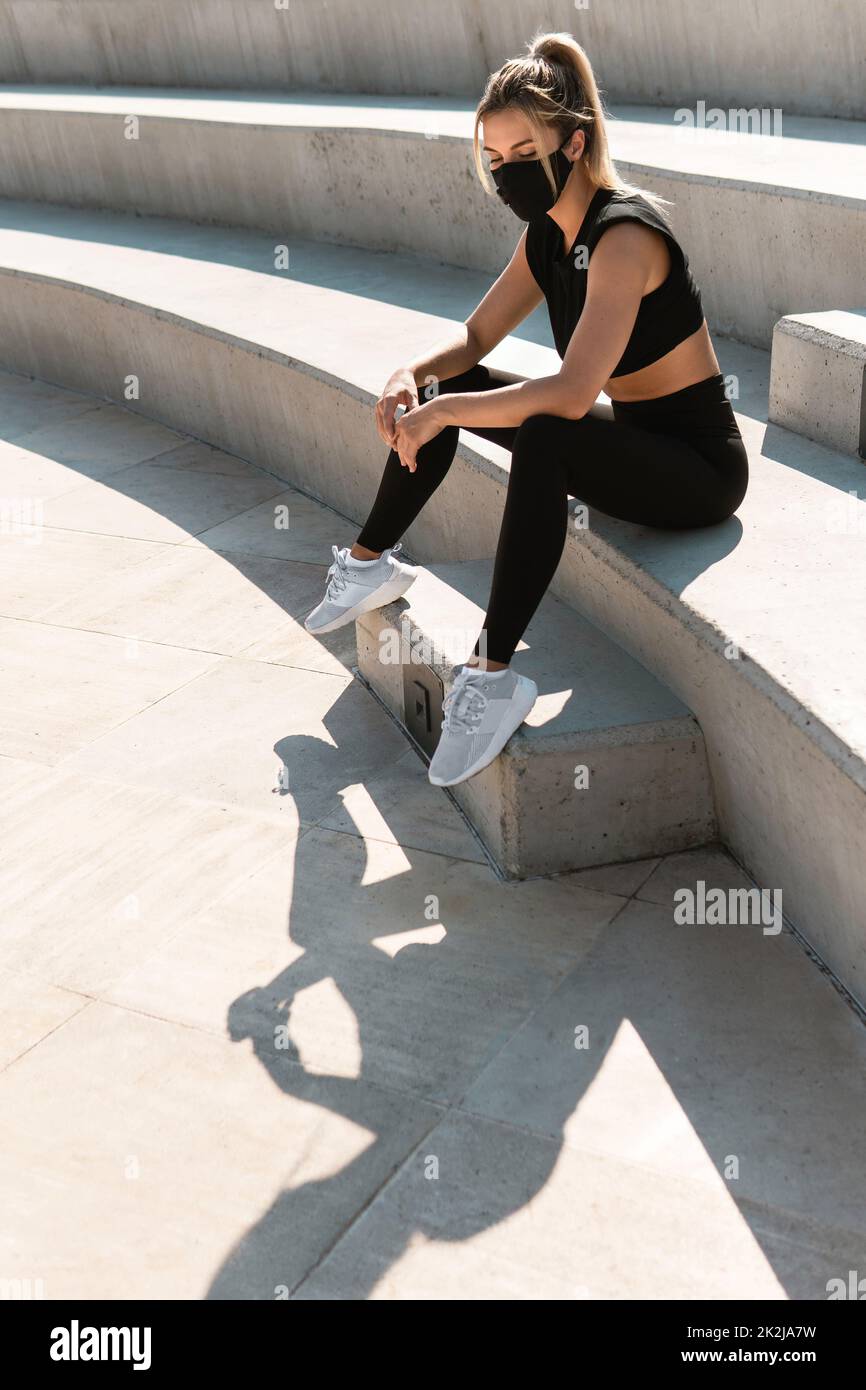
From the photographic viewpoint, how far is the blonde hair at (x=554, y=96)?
2.98 meters

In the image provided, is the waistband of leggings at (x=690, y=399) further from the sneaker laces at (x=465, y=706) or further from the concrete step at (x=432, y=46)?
the concrete step at (x=432, y=46)

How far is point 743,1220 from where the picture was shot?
221cm

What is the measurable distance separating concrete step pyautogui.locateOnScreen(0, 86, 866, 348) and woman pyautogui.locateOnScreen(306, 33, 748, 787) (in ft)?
3.99

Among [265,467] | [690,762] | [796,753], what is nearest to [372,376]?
[265,467]

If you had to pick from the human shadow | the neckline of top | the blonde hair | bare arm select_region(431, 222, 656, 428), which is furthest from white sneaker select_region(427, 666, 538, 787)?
the blonde hair

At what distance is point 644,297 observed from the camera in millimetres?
3139

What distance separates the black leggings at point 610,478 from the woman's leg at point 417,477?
357 millimetres

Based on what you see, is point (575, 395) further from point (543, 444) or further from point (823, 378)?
point (823, 378)

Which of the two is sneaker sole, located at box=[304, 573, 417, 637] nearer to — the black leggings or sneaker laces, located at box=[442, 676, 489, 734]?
the black leggings

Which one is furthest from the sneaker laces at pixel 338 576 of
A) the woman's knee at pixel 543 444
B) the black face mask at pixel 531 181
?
the black face mask at pixel 531 181

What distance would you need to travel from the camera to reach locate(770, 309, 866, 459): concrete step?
362cm
